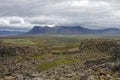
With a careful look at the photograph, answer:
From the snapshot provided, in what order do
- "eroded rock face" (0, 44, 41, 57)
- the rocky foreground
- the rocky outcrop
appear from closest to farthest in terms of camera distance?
the rocky foreground, the rocky outcrop, "eroded rock face" (0, 44, 41, 57)

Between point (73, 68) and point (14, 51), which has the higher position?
point (73, 68)

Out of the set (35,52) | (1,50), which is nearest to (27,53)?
(35,52)

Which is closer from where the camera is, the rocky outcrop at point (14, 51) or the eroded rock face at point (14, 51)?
the rocky outcrop at point (14, 51)

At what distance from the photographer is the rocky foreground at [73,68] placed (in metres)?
38.0

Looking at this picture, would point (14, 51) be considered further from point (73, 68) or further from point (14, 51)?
point (73, 68)

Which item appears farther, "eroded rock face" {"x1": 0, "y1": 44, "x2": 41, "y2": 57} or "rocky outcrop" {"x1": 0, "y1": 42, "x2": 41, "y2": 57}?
"eroded rock face" {"x1": 0, "y1": 44, "x2": 41, "y2": 57}

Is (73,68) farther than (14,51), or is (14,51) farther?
(14,51)

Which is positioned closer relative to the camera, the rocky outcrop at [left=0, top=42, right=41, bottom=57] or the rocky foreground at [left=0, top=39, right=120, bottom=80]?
the rocky foreground at [left=0, top=39, right=120, bottom=80]

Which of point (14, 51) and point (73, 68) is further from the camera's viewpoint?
point (14, 51)

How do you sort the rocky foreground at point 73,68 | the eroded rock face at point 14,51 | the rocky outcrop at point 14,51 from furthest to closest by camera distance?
the eroded rock face at point 14,51 < the rocky outcrop at point 14,51 < the rocky foreground at point 73,68

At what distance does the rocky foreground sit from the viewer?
125ft

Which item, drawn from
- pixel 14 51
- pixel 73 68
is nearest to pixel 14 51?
pixel 14 51

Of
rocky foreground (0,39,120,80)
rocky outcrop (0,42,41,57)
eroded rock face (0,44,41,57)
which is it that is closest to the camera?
rocky foreground (0,39,120,80)

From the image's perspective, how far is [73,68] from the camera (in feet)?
193
